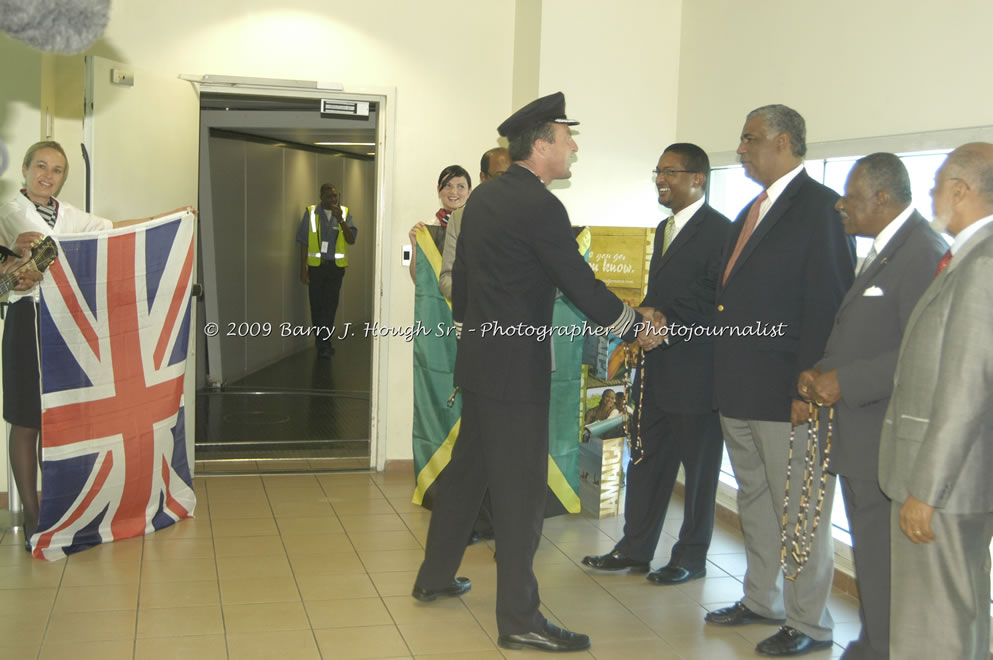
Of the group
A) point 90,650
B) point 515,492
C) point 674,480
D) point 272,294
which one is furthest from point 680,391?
point 272,294

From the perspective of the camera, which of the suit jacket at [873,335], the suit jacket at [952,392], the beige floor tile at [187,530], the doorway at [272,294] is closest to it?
the suit jacket at [952,392]

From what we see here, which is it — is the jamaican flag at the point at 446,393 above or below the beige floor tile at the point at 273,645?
above

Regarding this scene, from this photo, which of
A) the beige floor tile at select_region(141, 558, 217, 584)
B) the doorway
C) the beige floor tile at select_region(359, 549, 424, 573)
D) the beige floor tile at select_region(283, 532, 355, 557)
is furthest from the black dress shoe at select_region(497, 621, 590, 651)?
the doorway

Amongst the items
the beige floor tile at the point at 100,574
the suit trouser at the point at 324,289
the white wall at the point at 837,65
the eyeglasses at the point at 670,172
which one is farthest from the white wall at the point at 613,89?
the suit trouser at the point at 324,289

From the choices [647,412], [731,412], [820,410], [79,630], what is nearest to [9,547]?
[79,630]

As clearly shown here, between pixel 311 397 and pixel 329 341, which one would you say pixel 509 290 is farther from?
pixel 329 341

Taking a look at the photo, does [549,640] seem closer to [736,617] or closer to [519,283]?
[736,617]

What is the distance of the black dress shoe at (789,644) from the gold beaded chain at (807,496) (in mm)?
242

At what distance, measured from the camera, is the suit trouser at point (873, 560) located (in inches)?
114

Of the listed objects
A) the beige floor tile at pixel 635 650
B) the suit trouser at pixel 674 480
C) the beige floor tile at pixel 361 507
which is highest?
the suit trouser at pixel 674 480

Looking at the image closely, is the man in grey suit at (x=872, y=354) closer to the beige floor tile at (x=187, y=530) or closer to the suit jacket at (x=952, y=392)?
the suit jacket at (x=952, y=392)

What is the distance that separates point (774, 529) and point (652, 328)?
915mm

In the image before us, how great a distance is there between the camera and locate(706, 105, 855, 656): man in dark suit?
3.26 meters

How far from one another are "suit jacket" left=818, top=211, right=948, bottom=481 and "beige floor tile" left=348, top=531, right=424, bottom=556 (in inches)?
85.1
